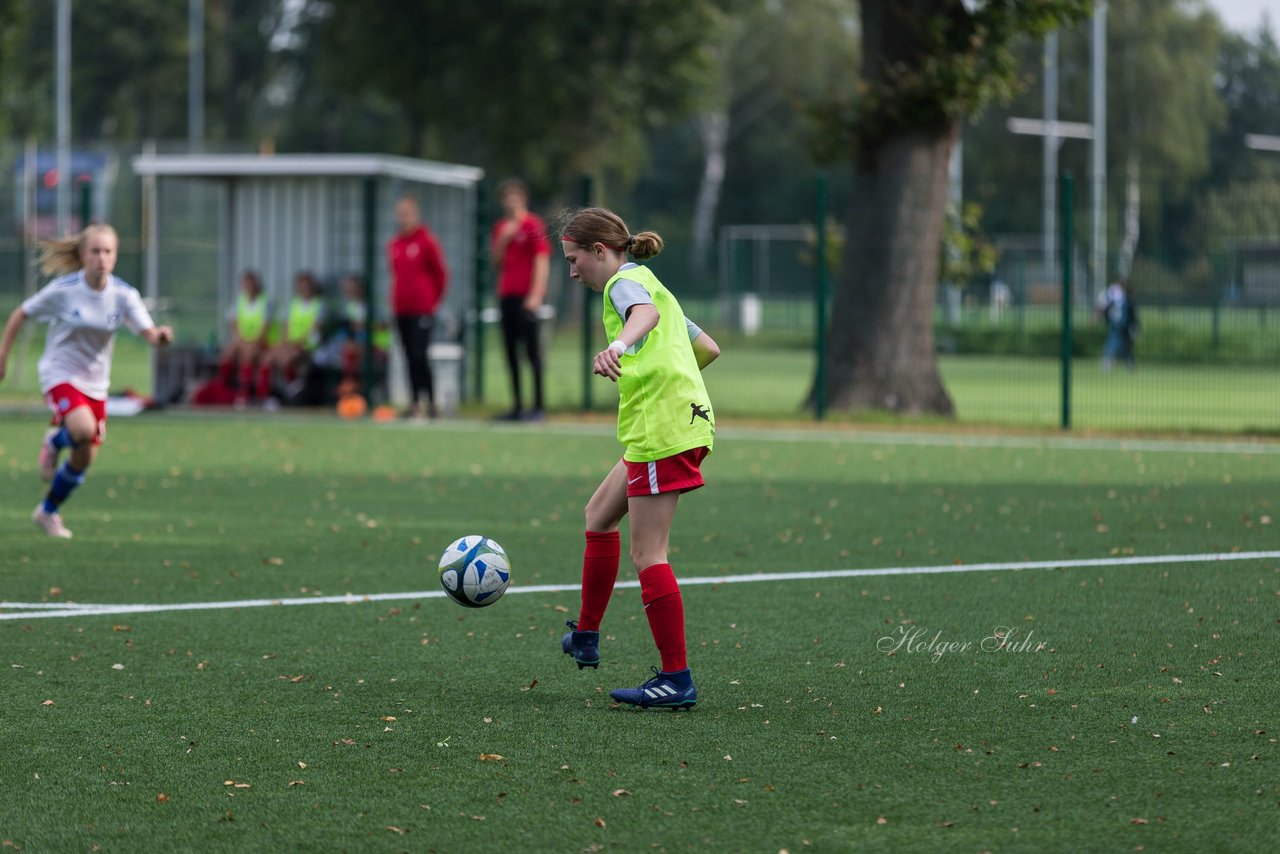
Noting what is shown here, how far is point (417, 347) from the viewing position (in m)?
17.1

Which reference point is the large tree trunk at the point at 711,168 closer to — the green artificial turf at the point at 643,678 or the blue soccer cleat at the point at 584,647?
the green artificial turf at the point at 643,678

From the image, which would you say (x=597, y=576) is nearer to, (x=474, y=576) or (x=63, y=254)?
(x=474, y=576)

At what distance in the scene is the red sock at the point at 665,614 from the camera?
18.5ft

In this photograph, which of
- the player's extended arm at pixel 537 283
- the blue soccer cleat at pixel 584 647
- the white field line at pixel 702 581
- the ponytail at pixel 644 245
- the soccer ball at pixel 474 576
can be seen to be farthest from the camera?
the player's extended arm at pixel 537 283

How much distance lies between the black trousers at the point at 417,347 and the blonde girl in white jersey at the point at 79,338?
7235mm

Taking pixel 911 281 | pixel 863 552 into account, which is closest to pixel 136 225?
pixel 911 281

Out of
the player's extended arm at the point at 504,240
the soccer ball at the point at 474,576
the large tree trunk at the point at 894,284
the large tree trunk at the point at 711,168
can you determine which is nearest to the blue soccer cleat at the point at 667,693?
the soccer ball at the point at 474,576

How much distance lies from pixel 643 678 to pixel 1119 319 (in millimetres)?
12812

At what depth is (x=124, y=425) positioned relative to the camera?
55.8 feet

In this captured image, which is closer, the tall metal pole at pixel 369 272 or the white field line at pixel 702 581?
the white field line at pixel 702 581

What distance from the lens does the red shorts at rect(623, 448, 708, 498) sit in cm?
560

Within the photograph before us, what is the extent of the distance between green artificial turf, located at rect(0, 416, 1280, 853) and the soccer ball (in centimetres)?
27

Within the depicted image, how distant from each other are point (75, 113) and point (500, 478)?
181 ft

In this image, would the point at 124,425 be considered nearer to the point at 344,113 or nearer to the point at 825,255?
the point at 825,255
